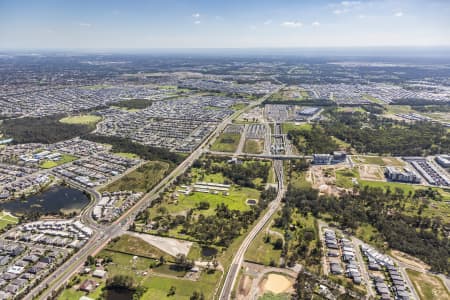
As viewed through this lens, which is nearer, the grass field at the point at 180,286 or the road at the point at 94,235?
the grass field at the point at 180,286

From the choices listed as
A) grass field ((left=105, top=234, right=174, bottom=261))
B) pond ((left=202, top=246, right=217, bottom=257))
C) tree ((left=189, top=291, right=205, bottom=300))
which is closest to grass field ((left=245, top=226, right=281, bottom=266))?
pond ((left=202, top=246, right=217, bottom=257))

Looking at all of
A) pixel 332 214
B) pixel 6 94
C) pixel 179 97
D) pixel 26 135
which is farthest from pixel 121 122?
pixel 6 94

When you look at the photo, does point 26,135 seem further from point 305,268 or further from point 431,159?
point 431,159

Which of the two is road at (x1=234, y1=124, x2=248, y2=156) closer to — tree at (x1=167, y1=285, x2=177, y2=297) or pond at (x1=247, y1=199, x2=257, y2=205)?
pond at (x1=247, y1=199, x2=257, y2=205)

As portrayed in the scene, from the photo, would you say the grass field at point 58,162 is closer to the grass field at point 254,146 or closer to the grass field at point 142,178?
the grass field at point 142,178

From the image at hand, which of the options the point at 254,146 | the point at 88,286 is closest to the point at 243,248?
the point at 88,286

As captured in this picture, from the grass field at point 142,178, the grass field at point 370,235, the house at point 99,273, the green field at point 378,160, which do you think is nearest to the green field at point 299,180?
the grass field at point 370,235

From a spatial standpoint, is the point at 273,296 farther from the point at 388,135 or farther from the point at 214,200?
the point at 388,135
